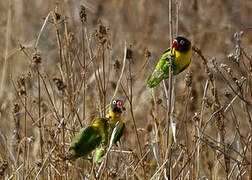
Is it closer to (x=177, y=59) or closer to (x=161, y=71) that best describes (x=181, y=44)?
(x=177, y=59)

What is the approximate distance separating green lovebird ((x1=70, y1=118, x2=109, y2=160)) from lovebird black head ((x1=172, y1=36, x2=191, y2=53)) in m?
0.52

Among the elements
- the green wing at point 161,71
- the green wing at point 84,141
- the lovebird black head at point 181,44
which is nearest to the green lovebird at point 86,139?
the green wing at point 84,141

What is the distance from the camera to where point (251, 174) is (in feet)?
5.60

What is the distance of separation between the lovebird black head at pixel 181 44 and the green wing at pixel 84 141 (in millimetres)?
576

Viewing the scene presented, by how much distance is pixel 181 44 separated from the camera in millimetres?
1926

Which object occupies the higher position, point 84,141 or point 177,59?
point 177,59

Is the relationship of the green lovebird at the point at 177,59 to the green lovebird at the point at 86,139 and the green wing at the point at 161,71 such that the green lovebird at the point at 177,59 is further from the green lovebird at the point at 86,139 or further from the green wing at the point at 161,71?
the green lovebird at the point at 86,139

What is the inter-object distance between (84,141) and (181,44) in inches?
27.3

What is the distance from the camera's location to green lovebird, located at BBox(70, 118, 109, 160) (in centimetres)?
173

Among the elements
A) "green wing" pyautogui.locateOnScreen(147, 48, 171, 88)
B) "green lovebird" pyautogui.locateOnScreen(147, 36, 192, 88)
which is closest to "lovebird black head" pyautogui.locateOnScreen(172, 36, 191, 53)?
"green lovebird" pyautogui.locateOnScreen(147, 36, 192, 88)

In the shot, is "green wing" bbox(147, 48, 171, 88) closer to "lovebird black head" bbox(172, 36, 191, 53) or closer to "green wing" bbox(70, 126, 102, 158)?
"lovebird black head" bbox(172, 36, 191, 53)

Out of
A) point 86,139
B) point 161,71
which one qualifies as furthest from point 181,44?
point 86,139

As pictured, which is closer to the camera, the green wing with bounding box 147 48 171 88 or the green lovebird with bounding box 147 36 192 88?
the green lovebird with bounding box 147 36 192 88

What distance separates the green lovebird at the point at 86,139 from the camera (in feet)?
5.67
